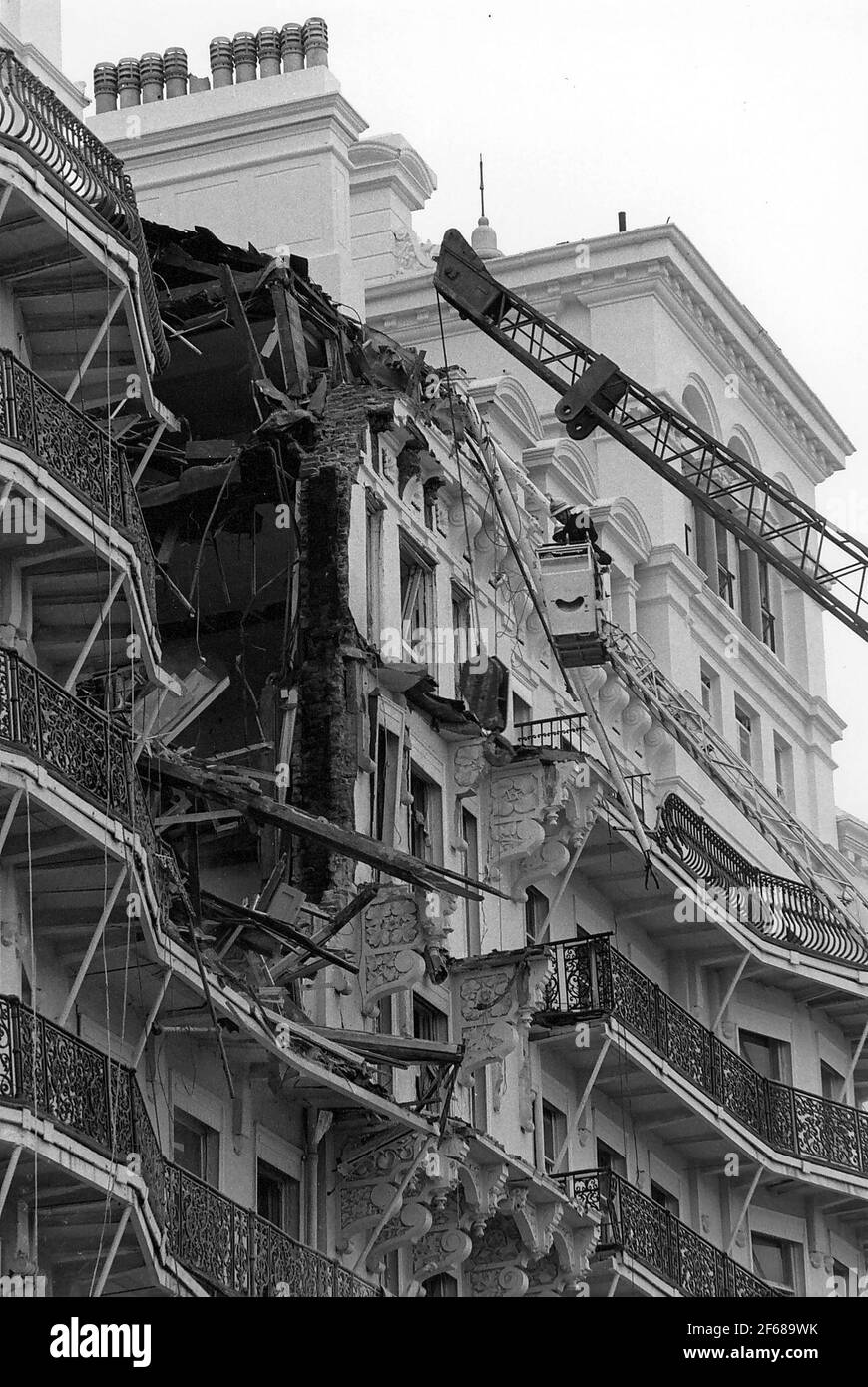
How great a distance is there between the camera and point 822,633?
65125 millimetres

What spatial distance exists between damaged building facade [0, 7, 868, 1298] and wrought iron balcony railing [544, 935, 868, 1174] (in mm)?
93

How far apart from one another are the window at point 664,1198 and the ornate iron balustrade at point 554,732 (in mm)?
6171

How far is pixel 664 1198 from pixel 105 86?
2022 centimetres

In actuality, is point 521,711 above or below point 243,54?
below

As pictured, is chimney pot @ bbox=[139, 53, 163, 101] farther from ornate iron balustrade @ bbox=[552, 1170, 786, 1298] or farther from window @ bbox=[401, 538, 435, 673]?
ornate iron balustrade @ bbox=[552, 1170, 786, 1298]

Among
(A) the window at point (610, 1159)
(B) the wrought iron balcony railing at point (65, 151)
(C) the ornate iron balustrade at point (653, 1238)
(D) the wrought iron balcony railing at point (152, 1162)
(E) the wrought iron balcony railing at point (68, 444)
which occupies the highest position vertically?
(B) the wrought iron balcony railing at point (65, 151)

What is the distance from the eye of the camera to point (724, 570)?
200 feet

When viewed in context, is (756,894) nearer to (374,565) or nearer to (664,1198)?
(664,1198)

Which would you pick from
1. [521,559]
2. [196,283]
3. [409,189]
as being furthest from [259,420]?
[409,189]

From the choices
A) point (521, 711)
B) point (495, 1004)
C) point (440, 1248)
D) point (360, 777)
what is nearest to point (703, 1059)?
point (521, 711)

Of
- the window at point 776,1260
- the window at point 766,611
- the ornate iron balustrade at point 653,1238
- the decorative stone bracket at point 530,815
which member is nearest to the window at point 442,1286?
the ornate iron balustrade at point 653,1238

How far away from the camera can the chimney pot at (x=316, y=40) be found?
53.9m

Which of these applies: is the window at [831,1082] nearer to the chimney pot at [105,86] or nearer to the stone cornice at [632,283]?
the stone cornice at [632,283]

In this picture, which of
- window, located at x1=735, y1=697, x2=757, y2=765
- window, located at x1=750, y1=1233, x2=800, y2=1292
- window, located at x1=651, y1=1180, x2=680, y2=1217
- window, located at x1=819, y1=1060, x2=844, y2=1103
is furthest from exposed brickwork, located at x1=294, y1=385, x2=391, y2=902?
window, located at x1=735, y1=697, x2=757, y2=765
